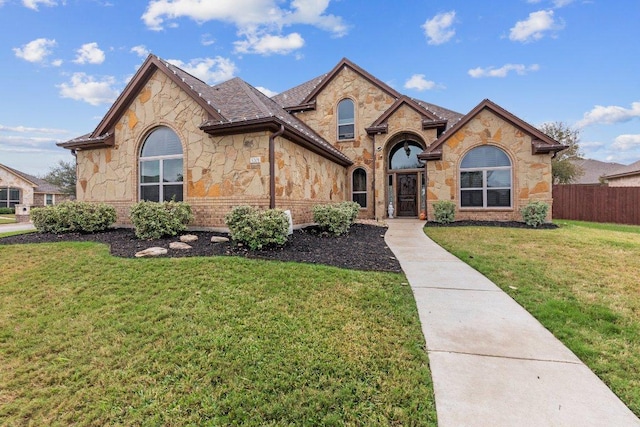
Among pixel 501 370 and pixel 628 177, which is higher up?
pixel 628 177

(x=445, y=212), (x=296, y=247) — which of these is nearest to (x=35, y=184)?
(x=296, y=247)

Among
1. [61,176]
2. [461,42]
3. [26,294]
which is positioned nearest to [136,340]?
[26,294]

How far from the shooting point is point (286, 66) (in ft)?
68.4

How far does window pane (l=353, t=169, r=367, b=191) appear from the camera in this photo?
16688mm

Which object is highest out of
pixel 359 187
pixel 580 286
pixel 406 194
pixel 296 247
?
pixel 359 187

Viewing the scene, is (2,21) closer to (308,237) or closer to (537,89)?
(308,237)

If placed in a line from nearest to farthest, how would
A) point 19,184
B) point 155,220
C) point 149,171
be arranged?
point 155,220 → point 149,171 → point 19,184

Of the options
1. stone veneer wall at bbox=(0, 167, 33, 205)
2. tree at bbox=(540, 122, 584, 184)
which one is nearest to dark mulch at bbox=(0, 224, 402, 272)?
tree at bbox=(540, 122, 584, 184)

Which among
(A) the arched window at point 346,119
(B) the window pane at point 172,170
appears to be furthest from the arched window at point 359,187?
(B) the window pane at point 172,170

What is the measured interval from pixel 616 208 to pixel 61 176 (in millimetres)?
60158

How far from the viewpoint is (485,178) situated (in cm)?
1372

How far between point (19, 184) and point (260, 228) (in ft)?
129

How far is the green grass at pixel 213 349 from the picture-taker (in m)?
2.54

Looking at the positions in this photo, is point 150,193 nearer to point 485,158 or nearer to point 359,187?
point 359,187
